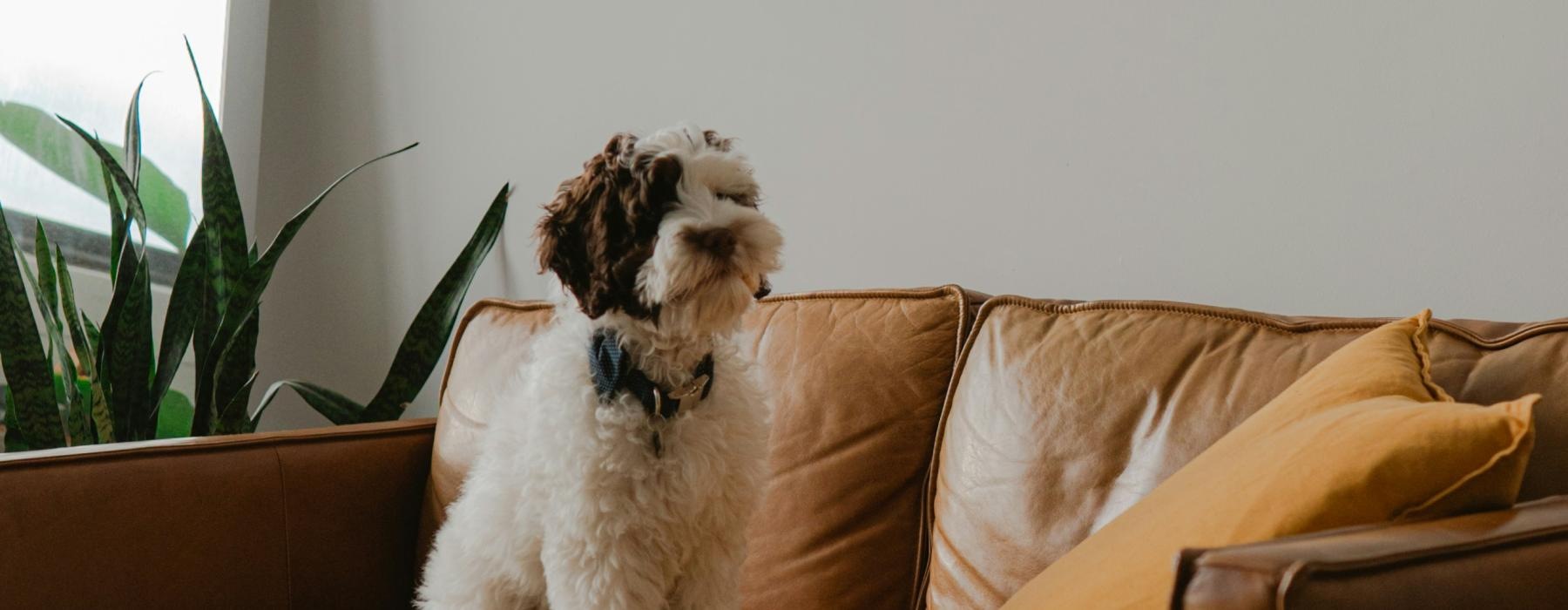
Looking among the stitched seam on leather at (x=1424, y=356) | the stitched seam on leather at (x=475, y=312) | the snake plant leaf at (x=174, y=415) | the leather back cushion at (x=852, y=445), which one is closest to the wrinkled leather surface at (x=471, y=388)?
the stitched seam on leather at (x=475, y=312)

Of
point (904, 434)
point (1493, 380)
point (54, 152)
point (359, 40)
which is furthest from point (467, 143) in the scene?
point (1493, 380)

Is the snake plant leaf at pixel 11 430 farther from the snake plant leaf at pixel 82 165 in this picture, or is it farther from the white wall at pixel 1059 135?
the white wall at pixel 1059 135

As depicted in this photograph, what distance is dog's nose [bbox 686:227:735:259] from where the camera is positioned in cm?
136

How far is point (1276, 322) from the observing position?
1.52 metres

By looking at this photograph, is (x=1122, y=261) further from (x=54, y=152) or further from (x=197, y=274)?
(x=54, y=152)

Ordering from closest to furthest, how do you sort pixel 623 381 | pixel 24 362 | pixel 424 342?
pixel 623 381 → pixel 24 362 → pixel 424 342

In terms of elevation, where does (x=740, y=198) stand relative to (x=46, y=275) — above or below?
above

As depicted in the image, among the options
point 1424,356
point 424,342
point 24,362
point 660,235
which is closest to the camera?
point 1424,356

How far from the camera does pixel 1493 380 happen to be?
1.29 meters

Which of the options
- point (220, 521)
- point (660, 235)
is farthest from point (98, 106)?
point (660, 235)

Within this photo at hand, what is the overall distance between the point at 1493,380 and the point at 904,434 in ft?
2.65

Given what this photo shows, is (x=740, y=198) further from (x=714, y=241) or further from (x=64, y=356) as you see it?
(x=64, y=356)

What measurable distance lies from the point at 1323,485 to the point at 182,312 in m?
2.52

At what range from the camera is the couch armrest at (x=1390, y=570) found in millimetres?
667
